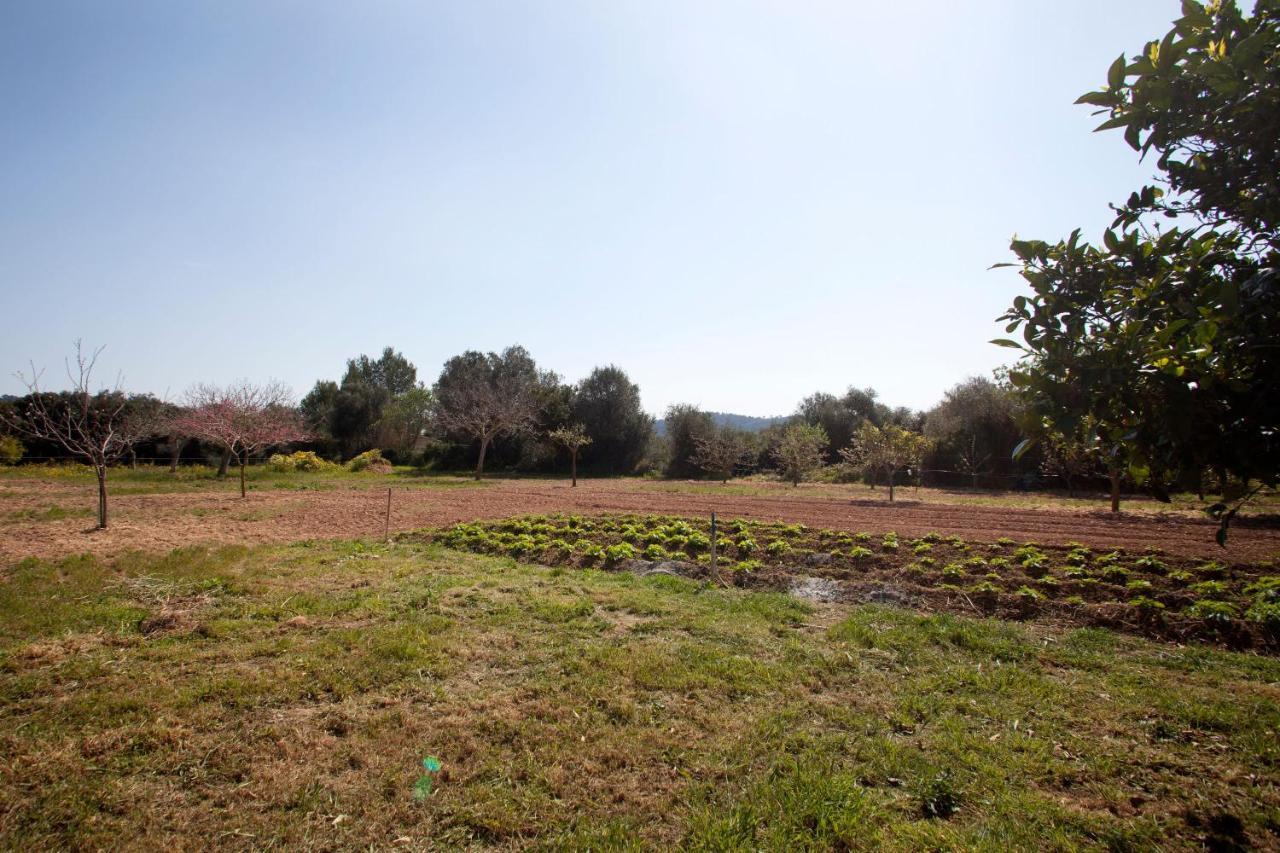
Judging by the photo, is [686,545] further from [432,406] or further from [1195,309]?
[432,406]

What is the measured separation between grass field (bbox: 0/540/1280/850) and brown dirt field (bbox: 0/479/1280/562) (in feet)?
17.0

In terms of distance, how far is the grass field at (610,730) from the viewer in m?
3.09

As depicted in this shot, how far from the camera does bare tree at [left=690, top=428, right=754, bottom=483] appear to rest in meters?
34.2

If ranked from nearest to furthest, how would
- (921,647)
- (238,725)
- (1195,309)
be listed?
(1195,309) < (238,725) < (921,647)

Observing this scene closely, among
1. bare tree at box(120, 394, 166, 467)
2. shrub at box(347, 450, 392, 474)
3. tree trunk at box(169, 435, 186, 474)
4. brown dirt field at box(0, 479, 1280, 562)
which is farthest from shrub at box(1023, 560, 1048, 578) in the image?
shrub at box(347, 450, 392, 474)

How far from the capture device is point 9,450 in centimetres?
2781

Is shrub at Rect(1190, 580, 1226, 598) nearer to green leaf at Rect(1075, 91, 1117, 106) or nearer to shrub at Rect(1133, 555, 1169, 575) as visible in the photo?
shrub at Rect(1133, 555, 1169, 575)

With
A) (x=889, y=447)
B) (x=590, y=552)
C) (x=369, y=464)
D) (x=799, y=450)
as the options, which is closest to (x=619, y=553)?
(x=590, y=552)

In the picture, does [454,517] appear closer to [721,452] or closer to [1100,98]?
[1100,98]

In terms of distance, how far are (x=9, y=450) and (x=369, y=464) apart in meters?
16.1

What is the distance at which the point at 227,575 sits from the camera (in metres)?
8.23

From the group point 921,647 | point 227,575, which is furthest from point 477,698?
point 227,575

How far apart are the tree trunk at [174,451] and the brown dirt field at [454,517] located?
20.9 ft

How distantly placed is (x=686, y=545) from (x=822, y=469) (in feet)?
84.4
